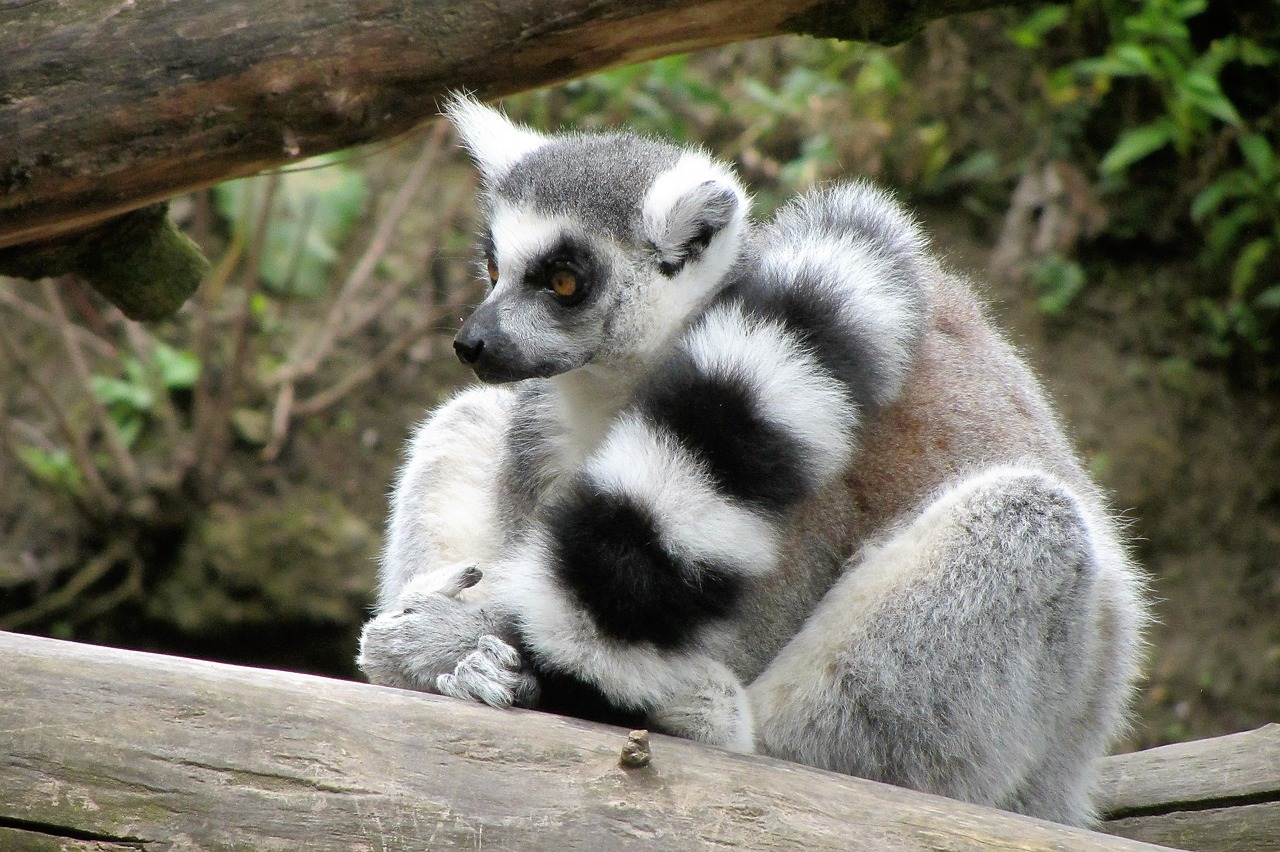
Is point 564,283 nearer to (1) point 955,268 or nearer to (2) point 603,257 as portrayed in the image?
(2) point 603,257

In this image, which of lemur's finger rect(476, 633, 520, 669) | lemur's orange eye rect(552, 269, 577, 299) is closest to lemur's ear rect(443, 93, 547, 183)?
lemur's orange eye rect(552, 269, 577, 299)

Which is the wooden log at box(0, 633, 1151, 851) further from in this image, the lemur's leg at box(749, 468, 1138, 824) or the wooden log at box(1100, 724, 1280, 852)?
the wooden log at box(1100, 724, 1280, 852)

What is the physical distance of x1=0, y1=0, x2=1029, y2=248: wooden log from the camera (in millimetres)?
3131

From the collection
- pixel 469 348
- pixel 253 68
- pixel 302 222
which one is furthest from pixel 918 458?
pixel 302 222

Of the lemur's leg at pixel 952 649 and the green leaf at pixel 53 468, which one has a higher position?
the lemur's leg at pixel 952 649

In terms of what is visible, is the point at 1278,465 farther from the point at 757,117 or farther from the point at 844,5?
the point at 844,5

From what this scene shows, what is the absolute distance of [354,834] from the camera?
2422 millimetres

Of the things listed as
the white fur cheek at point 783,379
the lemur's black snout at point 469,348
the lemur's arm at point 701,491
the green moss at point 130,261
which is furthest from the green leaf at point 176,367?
the white fur cheek at point 783,379

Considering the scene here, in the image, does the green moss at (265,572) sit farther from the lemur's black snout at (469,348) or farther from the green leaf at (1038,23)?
the green leaf at (1038,23)

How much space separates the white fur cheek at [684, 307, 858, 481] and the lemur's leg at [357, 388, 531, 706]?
0.87 m

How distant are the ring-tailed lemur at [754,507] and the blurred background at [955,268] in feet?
10.3

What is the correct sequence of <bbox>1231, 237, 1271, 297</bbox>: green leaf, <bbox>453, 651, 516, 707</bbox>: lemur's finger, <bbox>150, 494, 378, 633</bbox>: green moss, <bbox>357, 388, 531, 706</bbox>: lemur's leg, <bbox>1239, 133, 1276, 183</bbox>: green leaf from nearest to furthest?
<bbox>453, 651, 516, 707</bbox>: lemur's finger
<bbox>357, 388, 531, 706</bbox>: lemur's leg
<bbox>1239, 133, 1276, 183</bbox>: green leaf
<bbox>1231, 237, 1271, 297</bbox>: green leaf
<bbox>150, 494, 378, 633</bbox>: green moss

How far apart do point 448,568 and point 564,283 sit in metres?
0.98

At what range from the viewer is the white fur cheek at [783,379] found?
2.83 metres
